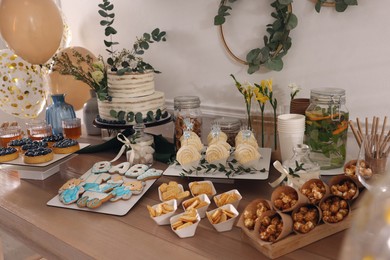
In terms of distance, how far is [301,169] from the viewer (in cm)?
89

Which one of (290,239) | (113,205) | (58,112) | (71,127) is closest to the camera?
(290,239)

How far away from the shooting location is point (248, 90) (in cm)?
129

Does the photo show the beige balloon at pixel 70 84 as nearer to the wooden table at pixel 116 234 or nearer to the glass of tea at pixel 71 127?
the glass of tea at pixel 71 127

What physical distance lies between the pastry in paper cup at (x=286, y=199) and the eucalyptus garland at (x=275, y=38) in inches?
24.4

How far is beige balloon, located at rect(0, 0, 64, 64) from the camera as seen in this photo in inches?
60.1

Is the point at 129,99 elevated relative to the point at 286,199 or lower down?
elevated

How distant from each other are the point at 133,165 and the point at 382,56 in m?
0.89

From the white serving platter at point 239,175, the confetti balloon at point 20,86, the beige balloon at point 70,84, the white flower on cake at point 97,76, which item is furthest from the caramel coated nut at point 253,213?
the confetti balloon at point 20,86

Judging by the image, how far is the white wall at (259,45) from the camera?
1150 mm

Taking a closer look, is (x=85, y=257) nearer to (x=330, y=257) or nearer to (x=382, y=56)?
(x=330, y=257)

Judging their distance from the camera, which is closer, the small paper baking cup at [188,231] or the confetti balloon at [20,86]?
the small paper baking cup at [188,231]

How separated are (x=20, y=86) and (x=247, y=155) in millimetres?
1419

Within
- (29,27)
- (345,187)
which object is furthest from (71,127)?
(345,187)

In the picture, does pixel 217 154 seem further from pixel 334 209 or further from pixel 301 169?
pixel 334 209
